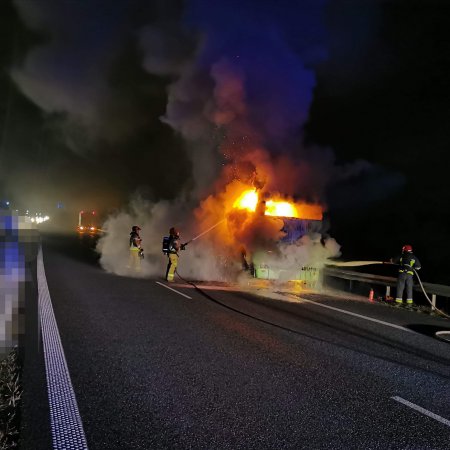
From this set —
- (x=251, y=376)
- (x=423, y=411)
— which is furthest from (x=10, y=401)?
(x=423, y=411)

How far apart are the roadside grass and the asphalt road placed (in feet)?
1.83

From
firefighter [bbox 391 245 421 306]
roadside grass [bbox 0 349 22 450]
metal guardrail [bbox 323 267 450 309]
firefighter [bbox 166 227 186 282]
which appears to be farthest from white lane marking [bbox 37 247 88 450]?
metal guardrail [bbox 323 267 450 309]

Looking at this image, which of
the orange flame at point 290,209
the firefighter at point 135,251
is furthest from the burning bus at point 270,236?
the firefighter at point 135,251

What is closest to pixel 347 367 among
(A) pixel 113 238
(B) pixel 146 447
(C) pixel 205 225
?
(B) pixel 146 447

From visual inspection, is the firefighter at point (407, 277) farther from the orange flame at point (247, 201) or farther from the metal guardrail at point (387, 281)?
the orange flame at point (247, 201)

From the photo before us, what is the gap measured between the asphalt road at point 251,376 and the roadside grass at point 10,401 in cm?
56

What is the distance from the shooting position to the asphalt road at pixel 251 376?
3.40 meters

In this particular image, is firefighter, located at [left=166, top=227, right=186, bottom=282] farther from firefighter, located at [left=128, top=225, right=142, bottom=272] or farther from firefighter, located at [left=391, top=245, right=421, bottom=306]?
firefighter, located at [left=391, top=245, right=421, bottom=306]

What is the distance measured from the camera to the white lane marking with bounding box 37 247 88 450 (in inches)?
125

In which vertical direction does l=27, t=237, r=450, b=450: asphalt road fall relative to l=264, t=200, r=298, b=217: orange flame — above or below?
below

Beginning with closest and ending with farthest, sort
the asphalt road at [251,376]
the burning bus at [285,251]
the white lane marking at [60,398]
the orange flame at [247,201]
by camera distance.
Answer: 1. the white lane marking at [60,398]
2. the asphalt road at [251,376]
3. the burning bus at [285,251]
4. the orange flame at [247,201]

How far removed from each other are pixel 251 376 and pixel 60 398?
2.06m

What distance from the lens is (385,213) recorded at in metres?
57.6

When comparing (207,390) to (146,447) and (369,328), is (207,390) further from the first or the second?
(369,328)
